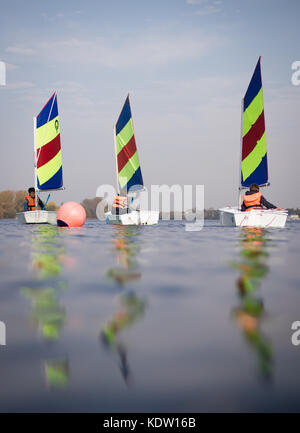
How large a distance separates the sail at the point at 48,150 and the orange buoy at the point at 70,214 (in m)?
5.86

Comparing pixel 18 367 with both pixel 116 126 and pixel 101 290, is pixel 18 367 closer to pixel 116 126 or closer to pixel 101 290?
pixel 101 290

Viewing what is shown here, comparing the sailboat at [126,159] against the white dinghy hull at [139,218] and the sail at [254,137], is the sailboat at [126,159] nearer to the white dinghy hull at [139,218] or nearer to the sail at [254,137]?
the white dinghy hull at [139,218]

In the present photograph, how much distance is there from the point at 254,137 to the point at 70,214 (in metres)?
9.67

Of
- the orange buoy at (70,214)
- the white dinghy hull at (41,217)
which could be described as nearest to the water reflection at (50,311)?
the orange buoy at (70,214)

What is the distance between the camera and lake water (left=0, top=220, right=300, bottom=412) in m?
1.76

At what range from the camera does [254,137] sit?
19812mm

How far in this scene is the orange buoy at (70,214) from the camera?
63.1ft

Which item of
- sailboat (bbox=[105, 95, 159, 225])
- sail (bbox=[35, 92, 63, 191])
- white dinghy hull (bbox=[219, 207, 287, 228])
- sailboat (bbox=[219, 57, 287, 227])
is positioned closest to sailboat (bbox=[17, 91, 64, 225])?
sail (bbox=[35, 92, 63, 191])

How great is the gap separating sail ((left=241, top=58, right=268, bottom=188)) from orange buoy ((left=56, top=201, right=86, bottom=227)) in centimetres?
817

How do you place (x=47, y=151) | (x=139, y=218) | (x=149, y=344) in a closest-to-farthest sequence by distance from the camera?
(x=149, y=344), (x=139, y=218), (x=47, y=151)

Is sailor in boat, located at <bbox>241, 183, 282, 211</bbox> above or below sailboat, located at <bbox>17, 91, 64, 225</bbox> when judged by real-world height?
below

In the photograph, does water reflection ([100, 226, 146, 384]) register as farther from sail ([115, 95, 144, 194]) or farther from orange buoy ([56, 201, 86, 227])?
sail ([115, 95, 144, 194])

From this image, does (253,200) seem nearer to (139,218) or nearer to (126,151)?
(139,218)

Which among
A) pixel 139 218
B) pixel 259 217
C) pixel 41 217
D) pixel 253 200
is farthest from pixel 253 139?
pixel 41 217
